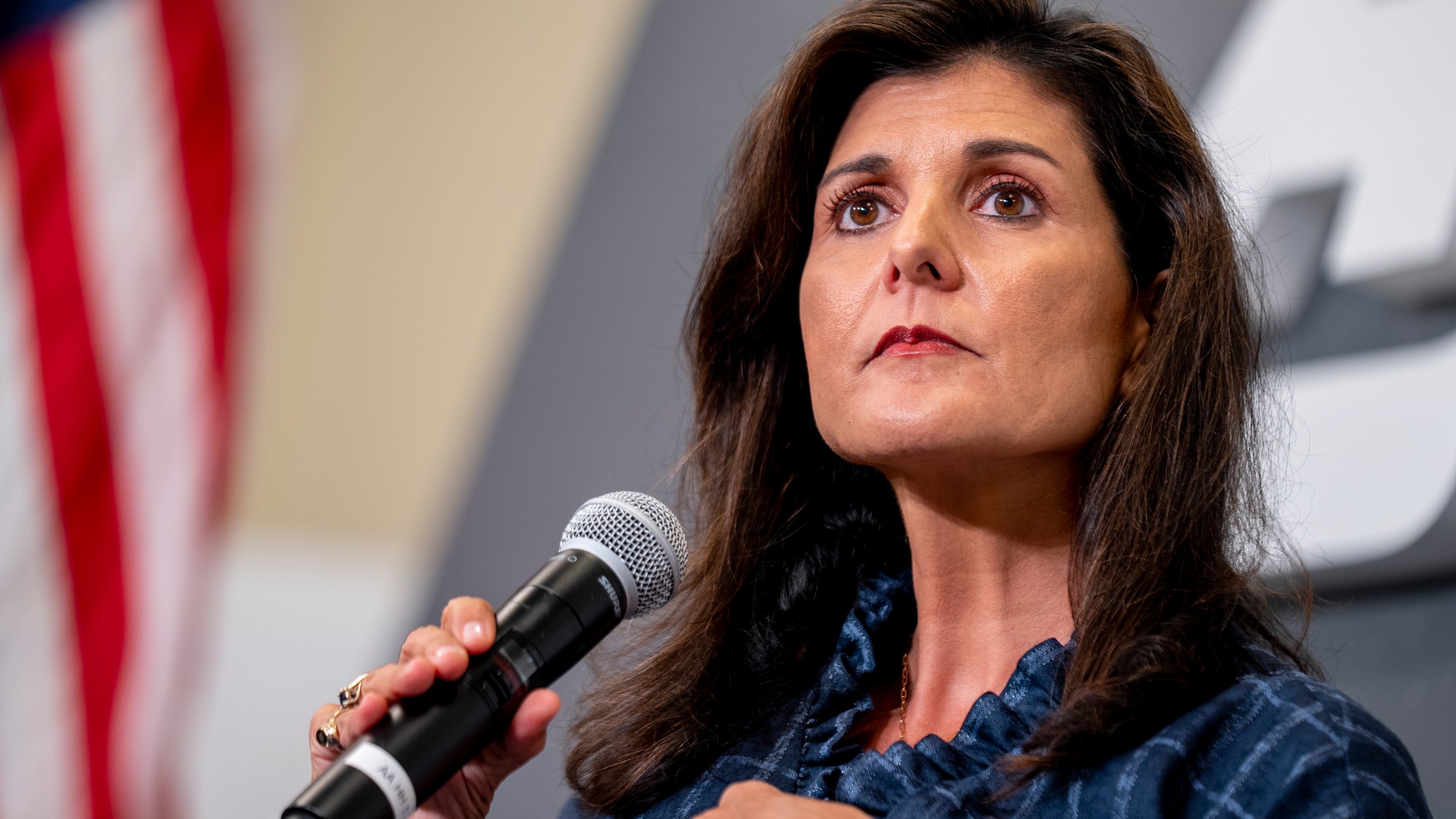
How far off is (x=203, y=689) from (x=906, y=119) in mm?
2733

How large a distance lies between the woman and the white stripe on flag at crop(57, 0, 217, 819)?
171 cm

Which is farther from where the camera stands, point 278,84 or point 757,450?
point 278,84

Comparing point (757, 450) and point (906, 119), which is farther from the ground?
point (906, 119)

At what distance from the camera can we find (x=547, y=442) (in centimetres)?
279

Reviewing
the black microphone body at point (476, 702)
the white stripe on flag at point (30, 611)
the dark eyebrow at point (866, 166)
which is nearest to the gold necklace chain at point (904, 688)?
the black microphone body at point (476, 702)

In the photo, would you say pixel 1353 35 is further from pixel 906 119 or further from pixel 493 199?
pixel 493 199

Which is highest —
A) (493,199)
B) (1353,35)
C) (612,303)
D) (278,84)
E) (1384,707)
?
(278,84)

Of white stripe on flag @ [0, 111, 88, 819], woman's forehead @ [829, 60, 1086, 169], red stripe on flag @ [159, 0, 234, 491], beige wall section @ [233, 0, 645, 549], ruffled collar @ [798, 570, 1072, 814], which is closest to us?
ruffled collar @ [798, 570, 1072, 814]

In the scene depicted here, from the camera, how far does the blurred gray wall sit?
2.56 m

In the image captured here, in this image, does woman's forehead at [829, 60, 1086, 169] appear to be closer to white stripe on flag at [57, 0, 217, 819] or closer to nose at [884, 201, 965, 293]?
nose at [884, 201, 965, 293]

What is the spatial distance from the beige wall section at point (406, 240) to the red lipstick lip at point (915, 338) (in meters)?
1.84

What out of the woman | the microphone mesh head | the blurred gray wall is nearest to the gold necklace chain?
the woman

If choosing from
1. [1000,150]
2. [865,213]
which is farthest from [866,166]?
[1000,150]

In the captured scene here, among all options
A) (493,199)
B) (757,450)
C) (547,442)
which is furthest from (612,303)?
(757,450)
